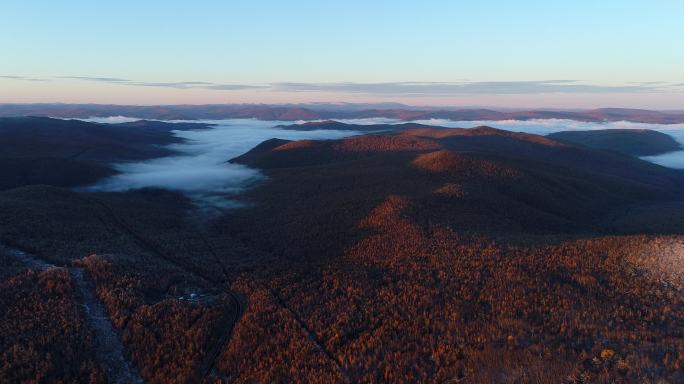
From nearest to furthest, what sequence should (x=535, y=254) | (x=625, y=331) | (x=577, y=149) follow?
(x=625, y=331) → (x=535, y=254) → (x=577, y=149)

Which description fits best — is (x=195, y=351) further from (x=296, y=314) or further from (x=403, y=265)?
(x=403, y=265)

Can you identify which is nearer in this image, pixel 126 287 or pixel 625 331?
pixel 625 331

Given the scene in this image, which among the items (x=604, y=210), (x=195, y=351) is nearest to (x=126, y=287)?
(x=195, y=351)

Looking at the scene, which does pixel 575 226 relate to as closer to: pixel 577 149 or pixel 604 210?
pixel 604 210

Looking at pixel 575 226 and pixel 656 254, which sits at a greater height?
pixel 656 254

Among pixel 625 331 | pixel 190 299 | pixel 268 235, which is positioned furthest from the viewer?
pixel 268 235

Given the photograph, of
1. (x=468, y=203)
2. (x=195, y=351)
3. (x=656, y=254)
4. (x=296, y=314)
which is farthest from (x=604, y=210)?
(x=195, y=351)
